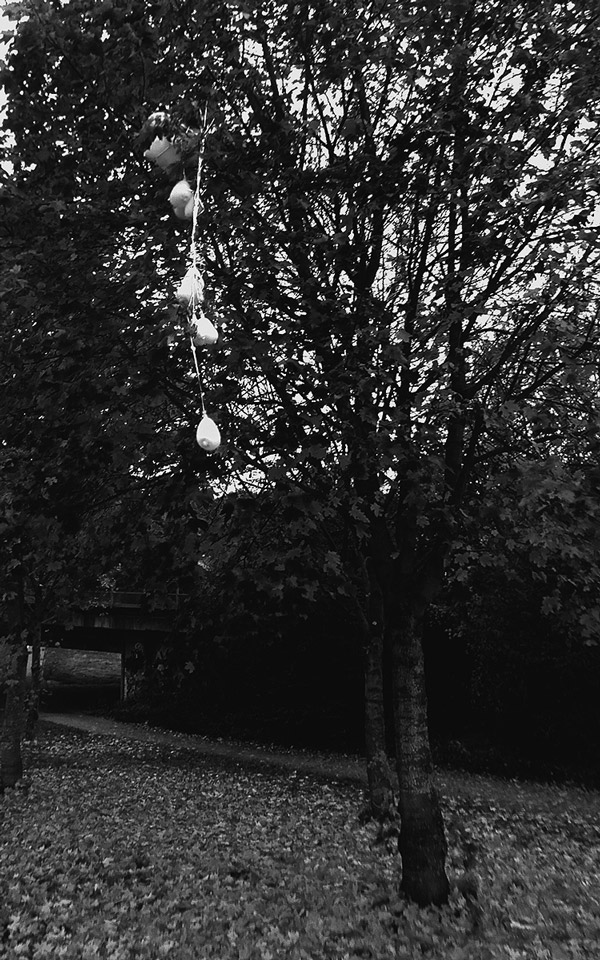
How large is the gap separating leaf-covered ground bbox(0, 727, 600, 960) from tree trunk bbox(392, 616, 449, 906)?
0.27 m

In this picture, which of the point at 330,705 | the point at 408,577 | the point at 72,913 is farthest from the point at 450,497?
the point at 330,705

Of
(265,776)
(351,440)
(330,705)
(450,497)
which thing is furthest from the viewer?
(330,705)

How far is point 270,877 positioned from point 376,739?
3.99m

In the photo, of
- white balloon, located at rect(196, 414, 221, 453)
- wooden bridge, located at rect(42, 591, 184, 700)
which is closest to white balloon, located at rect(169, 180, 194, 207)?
white balloon, located at rect(196, 414, 221, 453)

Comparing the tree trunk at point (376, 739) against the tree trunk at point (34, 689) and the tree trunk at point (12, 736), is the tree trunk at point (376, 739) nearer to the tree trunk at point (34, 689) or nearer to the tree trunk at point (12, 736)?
the tree trunk at point (12, 736)

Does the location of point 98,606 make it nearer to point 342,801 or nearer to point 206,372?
point 342,801

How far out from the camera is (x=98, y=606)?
1661 cm

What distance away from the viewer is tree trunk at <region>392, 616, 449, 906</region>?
21.1ft

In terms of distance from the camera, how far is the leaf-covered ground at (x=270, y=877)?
562cm

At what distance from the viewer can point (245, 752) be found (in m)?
20.7

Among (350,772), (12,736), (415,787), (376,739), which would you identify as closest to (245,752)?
(350,772)

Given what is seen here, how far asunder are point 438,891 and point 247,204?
6.35 meters

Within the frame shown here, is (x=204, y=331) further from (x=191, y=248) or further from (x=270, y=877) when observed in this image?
(x=270, y=877)

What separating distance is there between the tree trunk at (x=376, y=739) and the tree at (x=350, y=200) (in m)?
4.17
